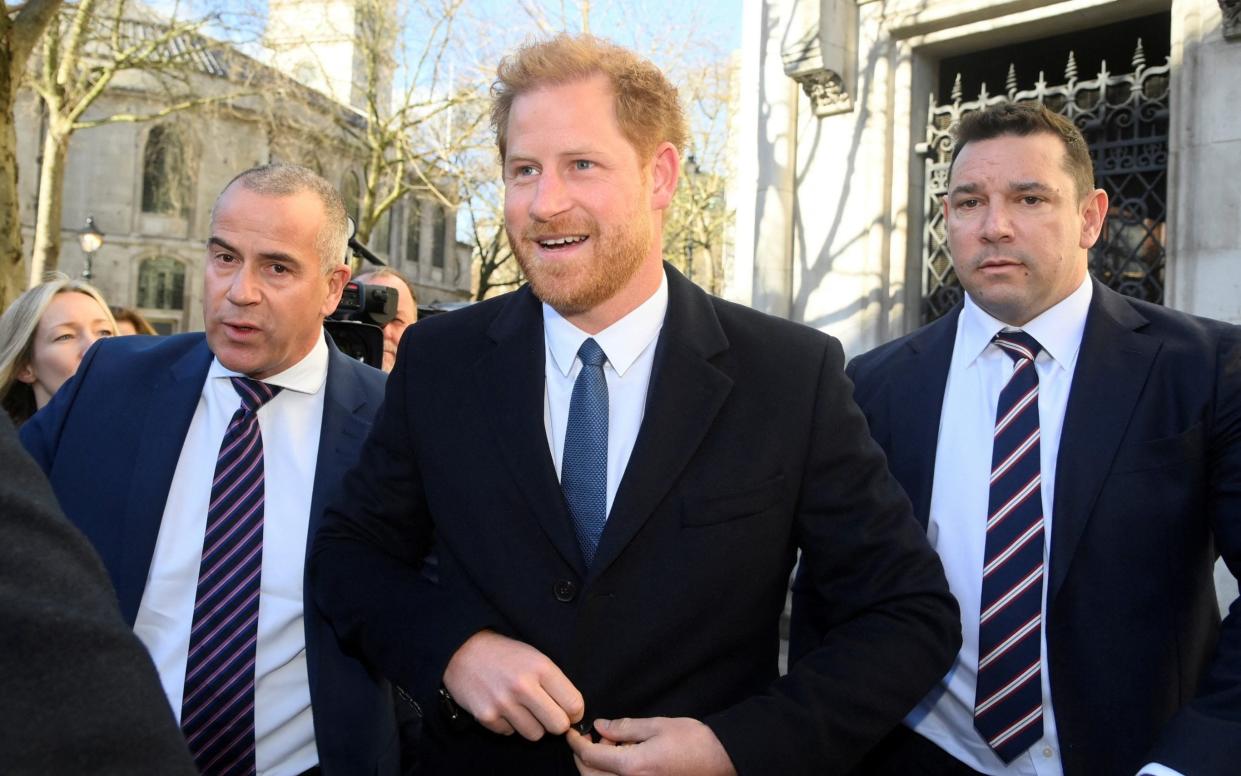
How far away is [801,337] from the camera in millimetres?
2066

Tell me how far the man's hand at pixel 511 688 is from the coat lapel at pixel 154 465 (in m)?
1.04

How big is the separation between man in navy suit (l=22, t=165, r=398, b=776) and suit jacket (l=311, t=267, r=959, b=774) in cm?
45

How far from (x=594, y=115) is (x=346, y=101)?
25.5 m

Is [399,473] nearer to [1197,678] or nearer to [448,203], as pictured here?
[1197,678]

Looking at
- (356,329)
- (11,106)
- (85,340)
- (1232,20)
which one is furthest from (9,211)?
(1232,20)

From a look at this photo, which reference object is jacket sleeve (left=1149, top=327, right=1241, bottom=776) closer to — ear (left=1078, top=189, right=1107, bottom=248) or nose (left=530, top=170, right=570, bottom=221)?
ear (left=1078, top=189, right=1107, bottom=248)

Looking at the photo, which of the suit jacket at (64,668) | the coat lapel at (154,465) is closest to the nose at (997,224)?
the coat lapel at (154,465)

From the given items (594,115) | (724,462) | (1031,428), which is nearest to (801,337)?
(724,462)

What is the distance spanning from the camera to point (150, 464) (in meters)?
2.47

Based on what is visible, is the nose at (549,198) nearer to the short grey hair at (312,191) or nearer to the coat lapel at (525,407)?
the coat lapel at (525,407)

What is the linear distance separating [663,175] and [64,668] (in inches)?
66.6

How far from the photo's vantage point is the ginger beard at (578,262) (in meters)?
1.98

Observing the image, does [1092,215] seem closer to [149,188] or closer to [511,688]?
[511,688]

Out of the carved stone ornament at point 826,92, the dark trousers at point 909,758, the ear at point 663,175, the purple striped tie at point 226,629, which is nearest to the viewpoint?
the ear at point 663,175
